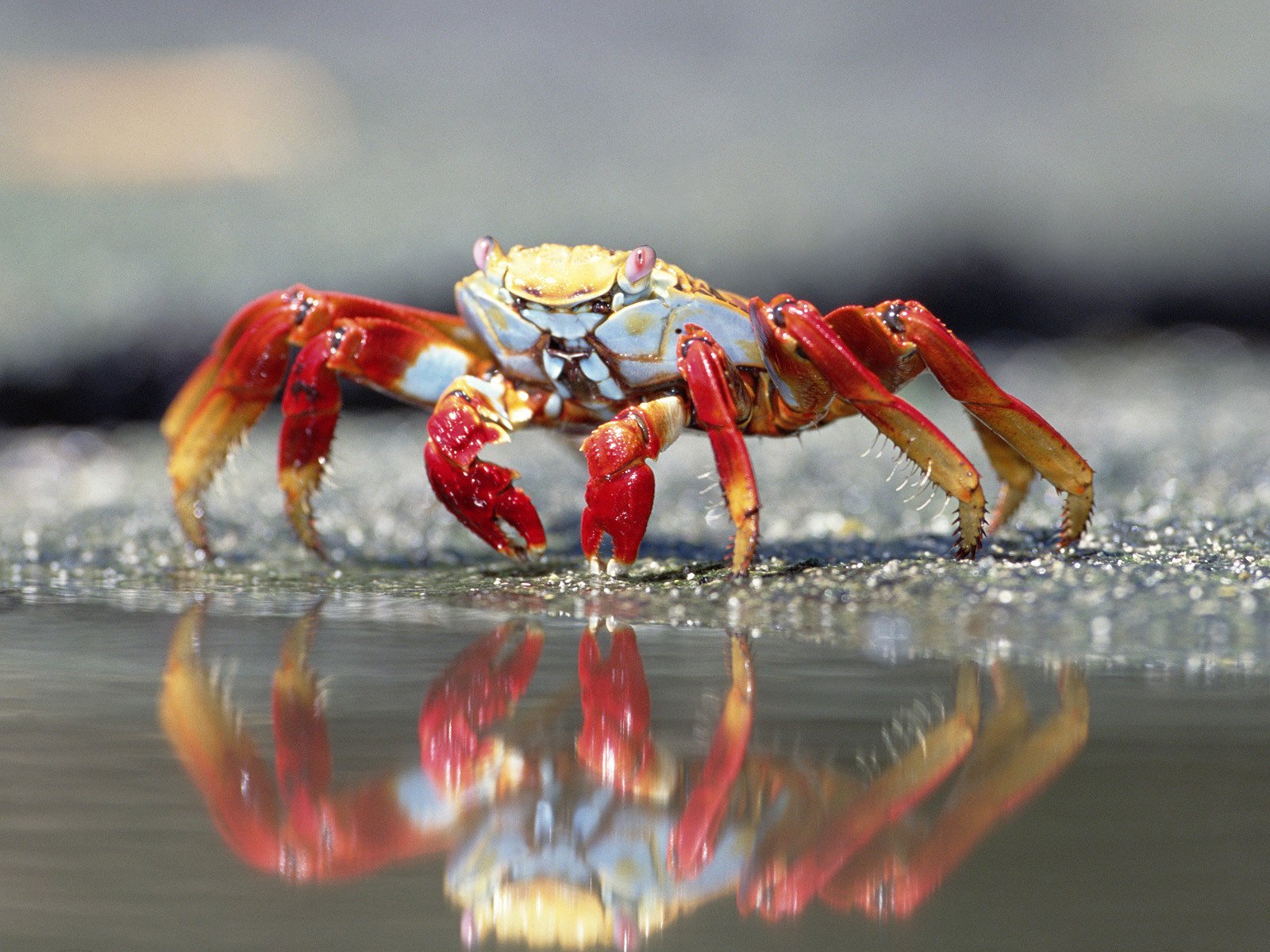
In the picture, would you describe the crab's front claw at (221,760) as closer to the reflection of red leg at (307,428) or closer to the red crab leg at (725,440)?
the red crab leg at (725,440)

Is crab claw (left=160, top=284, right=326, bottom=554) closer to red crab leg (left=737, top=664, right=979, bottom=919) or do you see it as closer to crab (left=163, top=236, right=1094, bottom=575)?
crab (left=163, top=236, right=1094, bottom=575)

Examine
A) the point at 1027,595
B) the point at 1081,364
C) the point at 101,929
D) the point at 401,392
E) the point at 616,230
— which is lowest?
the point at 101,929

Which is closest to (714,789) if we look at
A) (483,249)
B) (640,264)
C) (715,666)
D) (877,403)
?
(715,666)

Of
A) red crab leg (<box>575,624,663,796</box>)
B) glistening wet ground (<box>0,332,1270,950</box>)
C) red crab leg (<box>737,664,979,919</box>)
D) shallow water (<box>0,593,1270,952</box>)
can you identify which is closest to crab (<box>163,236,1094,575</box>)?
glistening wet ground (<box>0,332,1270,950</box>)

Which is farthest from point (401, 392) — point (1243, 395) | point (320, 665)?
point (1243, 395)

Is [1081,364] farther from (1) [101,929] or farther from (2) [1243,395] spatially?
(1) [101,929]

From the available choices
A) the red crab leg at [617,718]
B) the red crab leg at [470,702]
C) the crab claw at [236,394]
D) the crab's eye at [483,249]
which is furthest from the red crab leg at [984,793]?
the crab claw at [236,394]

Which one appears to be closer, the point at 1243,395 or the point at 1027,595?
the point at 1027,595
